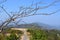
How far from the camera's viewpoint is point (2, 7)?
2996mm

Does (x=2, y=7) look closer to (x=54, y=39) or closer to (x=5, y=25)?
(x=5, y=25)

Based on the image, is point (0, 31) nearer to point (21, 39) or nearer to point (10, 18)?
point (10, 18)

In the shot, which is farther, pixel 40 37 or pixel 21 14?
pixel 40 37

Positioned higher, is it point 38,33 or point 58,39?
point 38,33

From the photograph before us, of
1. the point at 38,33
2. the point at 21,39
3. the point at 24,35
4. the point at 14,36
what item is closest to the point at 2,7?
the point at 38,33

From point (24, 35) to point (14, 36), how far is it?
4.32 meters

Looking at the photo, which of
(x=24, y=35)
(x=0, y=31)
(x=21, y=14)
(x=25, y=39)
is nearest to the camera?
(x=21, y=14)

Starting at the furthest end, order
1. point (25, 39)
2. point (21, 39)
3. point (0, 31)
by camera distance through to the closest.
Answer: point (25, 39) → point (21, 39) → point (0, 31)

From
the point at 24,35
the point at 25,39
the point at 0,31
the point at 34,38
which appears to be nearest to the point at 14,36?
the point at 34,38

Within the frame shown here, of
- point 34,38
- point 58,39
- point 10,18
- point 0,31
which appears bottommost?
point 58,39

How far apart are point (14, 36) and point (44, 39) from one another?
2.14 m

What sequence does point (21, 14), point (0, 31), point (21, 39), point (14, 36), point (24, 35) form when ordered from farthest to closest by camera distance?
point (24, 35)
point (21, 39)
point (14, 36)
point (0, 31)
point (21, 14)

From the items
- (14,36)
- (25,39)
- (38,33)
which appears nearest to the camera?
(38,33)

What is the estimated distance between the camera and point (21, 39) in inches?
629
